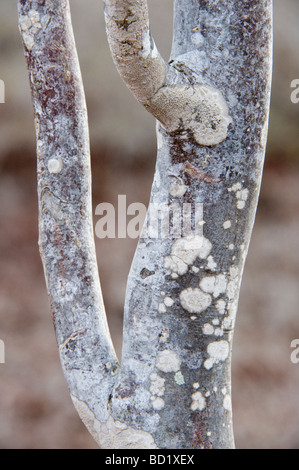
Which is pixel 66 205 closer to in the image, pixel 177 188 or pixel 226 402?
pixel 177 188

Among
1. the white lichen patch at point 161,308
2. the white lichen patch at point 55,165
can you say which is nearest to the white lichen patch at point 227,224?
the white lichen patch at point 161,308

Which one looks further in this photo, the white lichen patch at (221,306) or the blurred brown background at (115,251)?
the blurred brown background at (115,251)

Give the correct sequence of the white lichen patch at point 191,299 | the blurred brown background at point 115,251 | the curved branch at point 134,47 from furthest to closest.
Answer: the blurred brown background at point 115,251 < the white lichen patch at point 191,299 < the curved branch at point 134,47

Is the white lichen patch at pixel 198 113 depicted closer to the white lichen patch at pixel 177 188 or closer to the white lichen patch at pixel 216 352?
the white lichen patch at pixel 177 188

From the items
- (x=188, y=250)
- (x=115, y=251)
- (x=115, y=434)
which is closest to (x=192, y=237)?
(x=188, y=250)

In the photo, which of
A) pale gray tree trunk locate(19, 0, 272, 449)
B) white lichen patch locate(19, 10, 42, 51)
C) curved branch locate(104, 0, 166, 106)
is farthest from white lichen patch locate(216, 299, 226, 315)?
white lichen patch locate(19, 10, 42, 51)

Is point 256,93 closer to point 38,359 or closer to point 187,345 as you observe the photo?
point 187,345

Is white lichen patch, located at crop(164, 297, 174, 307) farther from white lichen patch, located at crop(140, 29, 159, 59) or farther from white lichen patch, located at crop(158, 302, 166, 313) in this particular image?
white lichen patch, located at crop(140, 29, 159, 59)
